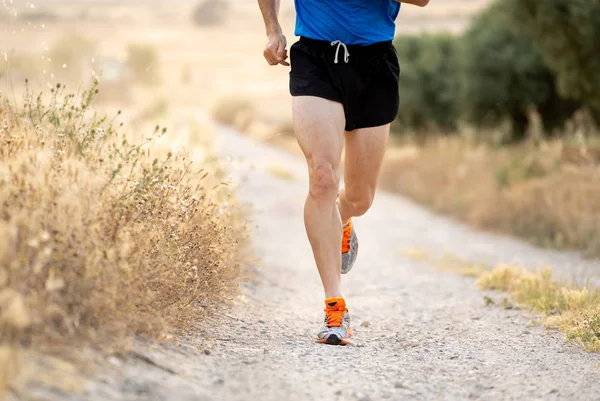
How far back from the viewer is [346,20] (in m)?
4.45

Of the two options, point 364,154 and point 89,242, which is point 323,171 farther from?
point 89,242

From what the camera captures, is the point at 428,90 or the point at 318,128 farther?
the point at 428,90

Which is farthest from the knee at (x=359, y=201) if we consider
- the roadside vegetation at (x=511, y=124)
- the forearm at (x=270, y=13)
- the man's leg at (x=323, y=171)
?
the roadside vegetation at (x=511, y=124)

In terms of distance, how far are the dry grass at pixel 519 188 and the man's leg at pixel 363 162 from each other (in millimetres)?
4837

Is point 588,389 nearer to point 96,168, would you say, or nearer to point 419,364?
point 419,364

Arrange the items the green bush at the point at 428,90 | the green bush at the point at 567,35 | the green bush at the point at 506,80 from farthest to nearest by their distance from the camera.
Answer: the green bush at the point at 428,90 < the green bush at the point at 506,80 < the green bush at the point at 567,35

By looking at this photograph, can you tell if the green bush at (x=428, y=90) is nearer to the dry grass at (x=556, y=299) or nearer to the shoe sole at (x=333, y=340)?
the dry grass at (x=556, y=299)

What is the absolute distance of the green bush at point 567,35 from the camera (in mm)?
11523

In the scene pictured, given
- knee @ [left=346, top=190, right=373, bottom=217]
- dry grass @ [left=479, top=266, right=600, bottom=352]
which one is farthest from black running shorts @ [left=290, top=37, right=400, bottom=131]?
dry grass @ [left=479, top=266, right=600, bottom=352]

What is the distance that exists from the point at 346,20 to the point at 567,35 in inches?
326

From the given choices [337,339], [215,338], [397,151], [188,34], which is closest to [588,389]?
[337,339]

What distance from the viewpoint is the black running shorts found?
14.4 feet

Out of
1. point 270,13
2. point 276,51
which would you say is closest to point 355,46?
point 276,51

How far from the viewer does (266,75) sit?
74.8 metres
